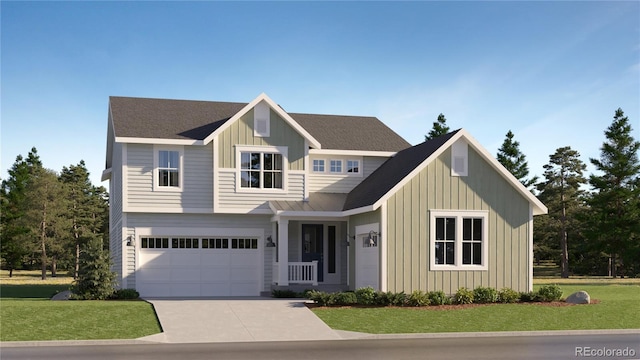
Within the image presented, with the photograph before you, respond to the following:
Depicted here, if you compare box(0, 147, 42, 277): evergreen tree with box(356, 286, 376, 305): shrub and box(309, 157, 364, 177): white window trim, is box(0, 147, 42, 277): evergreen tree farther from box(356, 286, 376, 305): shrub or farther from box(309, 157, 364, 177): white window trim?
box(356, 286, 376, 305): shrub

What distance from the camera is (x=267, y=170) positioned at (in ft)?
96.7

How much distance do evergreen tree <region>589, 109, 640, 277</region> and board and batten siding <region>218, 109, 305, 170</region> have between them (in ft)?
104

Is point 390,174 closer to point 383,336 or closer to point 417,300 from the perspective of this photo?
point 417,300

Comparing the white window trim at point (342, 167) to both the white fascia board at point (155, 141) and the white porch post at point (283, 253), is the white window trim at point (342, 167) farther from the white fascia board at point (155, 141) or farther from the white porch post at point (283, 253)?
the white fascia board at point (155, 141)

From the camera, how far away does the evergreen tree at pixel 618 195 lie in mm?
53062

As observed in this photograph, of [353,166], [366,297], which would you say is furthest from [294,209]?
[366,297]

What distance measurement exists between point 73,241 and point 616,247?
143ft

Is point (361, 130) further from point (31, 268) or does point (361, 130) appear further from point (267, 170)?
point (31, 268)

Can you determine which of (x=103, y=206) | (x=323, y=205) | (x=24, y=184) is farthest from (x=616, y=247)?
(x=24, y=184)

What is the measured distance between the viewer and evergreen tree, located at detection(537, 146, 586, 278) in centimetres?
6300

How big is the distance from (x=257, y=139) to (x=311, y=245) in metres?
4.92

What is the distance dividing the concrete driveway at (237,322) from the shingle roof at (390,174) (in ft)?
16.0

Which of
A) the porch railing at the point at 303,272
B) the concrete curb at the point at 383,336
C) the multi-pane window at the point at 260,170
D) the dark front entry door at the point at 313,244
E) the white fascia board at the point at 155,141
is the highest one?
the white fascia board at the point at 155,141

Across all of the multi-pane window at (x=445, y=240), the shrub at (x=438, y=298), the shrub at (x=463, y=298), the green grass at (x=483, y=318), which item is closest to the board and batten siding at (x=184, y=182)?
the green grass at (x=483, y=318)
